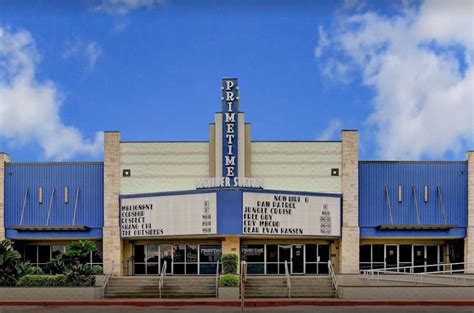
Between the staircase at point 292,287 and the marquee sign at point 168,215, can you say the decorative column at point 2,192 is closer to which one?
the marquee sign at point 168,215

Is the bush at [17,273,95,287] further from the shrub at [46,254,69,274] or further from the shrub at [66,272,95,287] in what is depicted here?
the shrub at [46,254,69,274]

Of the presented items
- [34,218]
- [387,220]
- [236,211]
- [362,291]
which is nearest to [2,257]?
[34,218]

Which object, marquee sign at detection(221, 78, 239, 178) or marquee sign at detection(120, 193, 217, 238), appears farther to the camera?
marquee sign at detection(221, 78, 239, 178)

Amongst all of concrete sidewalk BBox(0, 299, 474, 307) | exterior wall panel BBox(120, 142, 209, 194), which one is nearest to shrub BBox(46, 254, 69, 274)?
concrete sidewalk BBox(0, 299, 474, 307)

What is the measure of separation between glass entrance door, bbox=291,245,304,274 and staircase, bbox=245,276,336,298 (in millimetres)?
3832

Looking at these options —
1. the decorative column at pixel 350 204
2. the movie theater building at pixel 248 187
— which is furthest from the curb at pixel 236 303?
the decorative column at pixel 350 204

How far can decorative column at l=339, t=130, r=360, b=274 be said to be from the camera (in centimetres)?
3419

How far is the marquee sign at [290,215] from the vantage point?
108 ft

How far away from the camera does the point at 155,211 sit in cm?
3397

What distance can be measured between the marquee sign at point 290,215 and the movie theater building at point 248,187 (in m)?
0.05

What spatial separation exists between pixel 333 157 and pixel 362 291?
961 centimetres

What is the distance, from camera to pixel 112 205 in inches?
1373

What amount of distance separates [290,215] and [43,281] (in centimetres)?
1253

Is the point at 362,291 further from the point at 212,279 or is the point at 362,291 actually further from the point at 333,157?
the point at 333,157
